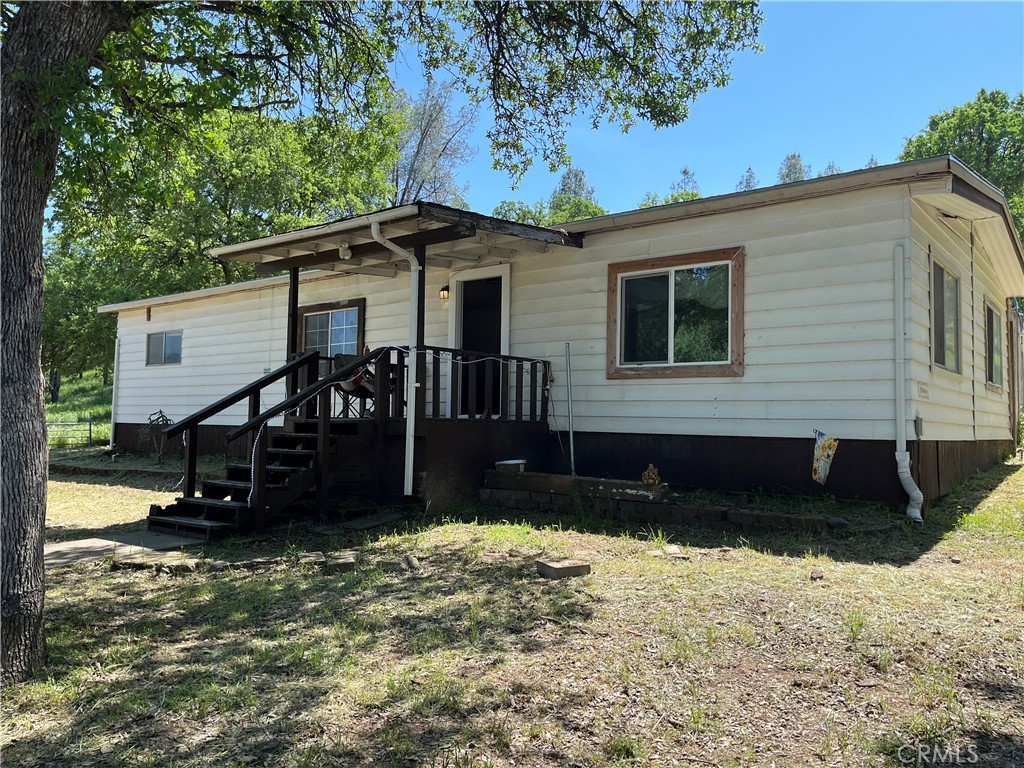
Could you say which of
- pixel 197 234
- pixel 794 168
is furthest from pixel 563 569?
pixel 794 168

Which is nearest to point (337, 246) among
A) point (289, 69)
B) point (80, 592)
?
point (289, 69)

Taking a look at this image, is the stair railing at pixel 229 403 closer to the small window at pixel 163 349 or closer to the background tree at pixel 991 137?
the small window at pixel 163 349

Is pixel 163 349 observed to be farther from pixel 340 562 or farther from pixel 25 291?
pixel 25 291

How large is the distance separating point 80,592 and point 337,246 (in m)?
5.04

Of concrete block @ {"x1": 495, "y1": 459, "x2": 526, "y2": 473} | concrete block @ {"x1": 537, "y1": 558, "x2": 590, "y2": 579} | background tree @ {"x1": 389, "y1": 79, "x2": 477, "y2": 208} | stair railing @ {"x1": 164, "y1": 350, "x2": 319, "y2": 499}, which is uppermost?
background tree @ {"x1": 389, "y1": 79, "x2": 477, "y2": 208}

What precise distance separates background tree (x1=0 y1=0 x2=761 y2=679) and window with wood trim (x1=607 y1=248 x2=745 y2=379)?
1710 millimetres

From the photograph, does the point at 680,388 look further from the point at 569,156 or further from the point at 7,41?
the point at 7,41

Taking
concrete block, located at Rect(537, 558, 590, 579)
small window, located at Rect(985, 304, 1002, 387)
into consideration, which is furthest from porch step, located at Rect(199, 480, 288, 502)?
small window, located at Rect(985, 304, 1002, 387)

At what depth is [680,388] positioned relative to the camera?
7824mm

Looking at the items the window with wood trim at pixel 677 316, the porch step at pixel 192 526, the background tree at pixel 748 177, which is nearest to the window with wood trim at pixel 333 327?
the porch step at pixel 192 526

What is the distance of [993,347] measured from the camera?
11.0 metres

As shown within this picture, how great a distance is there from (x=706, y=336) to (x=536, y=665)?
16.8ft

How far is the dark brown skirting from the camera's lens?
661 centimetres

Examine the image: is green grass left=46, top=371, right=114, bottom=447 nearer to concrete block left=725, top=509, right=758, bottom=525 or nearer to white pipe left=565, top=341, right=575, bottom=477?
white pipe left=565, top=341, right=575, bottom=477
